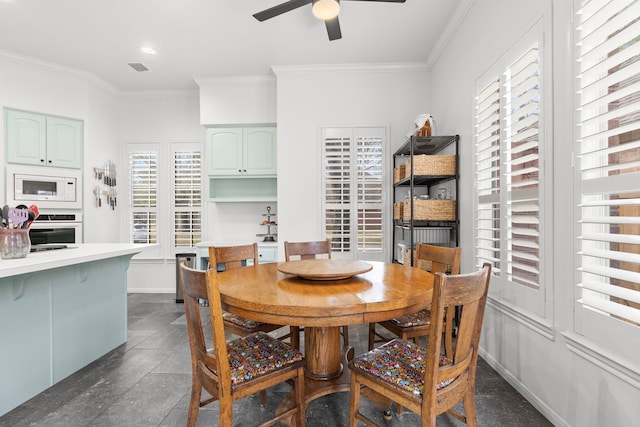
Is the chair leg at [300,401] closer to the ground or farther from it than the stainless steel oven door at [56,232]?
closer to the ground

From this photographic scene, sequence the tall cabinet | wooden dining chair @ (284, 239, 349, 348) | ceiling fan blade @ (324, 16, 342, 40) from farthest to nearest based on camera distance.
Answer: the tall cabinet
wooden dining chair @ (284, 239, 349, 348)
ceiling fan blade @ (324, 16, 342, 40)

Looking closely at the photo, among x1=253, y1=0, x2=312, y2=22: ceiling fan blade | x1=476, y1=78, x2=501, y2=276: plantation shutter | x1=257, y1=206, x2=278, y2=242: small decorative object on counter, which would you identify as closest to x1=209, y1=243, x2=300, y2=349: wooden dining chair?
x1=476, y1=78, x2=501, y2=276: plantation shutter

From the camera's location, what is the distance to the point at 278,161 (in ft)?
12.1

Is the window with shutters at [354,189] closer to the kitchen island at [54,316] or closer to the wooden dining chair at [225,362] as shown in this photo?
the kitchen island at [54,316]

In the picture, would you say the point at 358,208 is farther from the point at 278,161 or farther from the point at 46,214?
the point at 46,214

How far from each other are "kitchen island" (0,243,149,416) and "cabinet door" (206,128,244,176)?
1.71 meters

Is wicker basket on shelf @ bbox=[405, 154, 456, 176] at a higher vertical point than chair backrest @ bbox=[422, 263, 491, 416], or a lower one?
higher

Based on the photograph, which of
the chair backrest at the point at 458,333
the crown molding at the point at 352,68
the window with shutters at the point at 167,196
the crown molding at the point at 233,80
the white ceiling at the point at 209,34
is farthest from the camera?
the window with shutters at the point at 167,196

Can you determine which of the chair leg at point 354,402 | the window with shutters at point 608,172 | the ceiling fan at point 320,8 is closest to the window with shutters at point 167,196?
the ceiling fan at point 320,8

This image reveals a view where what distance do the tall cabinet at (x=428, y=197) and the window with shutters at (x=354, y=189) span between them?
0.96ft

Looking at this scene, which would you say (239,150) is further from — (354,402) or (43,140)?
(354,402)

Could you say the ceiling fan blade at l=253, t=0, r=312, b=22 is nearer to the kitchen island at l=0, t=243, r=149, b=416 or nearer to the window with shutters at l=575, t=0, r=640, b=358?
the window with shutters at l=575, t=0, r=640, b=358

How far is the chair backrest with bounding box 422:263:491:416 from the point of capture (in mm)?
1048

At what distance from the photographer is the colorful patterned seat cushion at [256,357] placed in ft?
4.19
